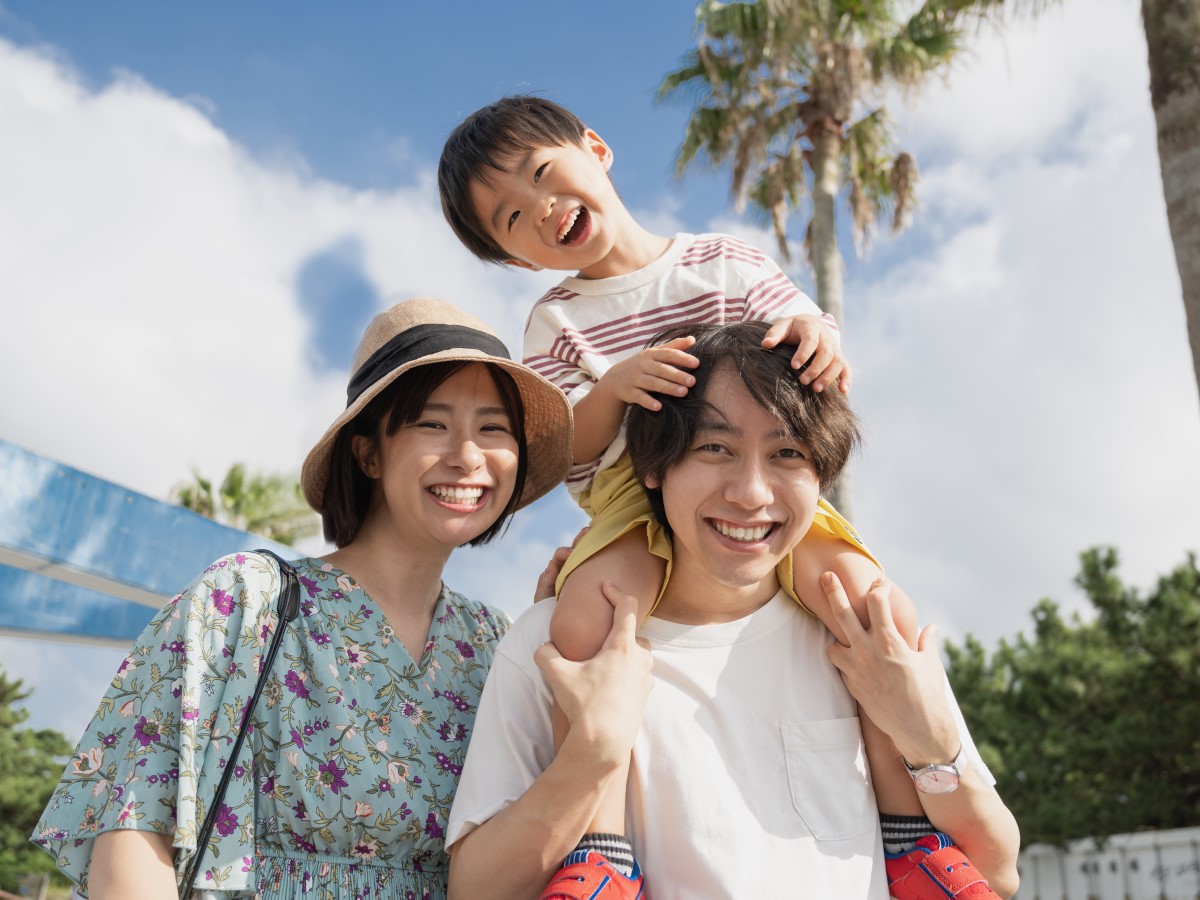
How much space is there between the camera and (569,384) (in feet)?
8.87

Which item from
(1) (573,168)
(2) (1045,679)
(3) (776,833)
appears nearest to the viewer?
(3) (776,833)

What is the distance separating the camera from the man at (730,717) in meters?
1.91

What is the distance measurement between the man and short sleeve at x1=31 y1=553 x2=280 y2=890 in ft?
1.40

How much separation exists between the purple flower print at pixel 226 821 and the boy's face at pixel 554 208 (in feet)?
4.94

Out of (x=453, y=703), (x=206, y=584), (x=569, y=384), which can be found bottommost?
(x=453, y=703)

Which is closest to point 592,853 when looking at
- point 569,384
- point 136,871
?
point 136,871

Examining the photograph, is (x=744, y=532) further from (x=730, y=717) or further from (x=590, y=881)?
(x=590, y=881)

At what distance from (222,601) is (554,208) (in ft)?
4.08

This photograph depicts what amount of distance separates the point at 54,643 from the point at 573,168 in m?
7.87

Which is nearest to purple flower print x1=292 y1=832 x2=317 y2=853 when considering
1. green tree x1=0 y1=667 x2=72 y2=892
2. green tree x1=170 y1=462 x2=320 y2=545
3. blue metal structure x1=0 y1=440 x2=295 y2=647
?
blue metal structure x1=0 y1=440 x2=295 y2=647

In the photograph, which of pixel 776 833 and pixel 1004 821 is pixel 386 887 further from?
pixel 1004 821

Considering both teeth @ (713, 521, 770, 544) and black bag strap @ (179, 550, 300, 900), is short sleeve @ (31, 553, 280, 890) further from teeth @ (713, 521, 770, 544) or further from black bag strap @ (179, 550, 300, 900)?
teeth @ (713, 521, 770, 544)

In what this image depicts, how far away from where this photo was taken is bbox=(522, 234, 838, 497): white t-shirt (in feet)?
8.55

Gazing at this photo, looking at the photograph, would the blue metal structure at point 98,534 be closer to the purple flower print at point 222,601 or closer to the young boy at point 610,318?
A: the young boy at point 610,318
